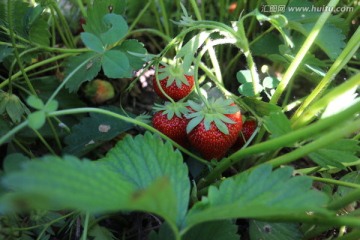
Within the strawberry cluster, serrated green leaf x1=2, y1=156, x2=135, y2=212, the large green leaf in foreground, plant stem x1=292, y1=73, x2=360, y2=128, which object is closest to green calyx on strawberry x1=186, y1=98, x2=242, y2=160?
the strawberry cluster

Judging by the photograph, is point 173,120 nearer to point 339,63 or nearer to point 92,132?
point 92,132

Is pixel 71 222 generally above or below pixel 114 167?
below

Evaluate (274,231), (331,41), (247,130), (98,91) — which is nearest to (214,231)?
(274,231)

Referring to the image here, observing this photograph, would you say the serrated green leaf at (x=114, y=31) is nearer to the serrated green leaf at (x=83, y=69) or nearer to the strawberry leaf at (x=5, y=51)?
the serrated green leaf at (x=83, y=69)

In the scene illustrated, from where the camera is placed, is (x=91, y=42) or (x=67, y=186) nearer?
(x=67, y=186)

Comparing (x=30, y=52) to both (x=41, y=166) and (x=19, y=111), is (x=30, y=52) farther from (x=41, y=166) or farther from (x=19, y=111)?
(x=41, y=166)

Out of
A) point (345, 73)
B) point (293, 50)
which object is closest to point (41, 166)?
point (293, 50)

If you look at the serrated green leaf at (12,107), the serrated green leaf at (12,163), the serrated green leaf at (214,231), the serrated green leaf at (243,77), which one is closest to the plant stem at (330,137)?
the serrated green leaf at (214,231)
